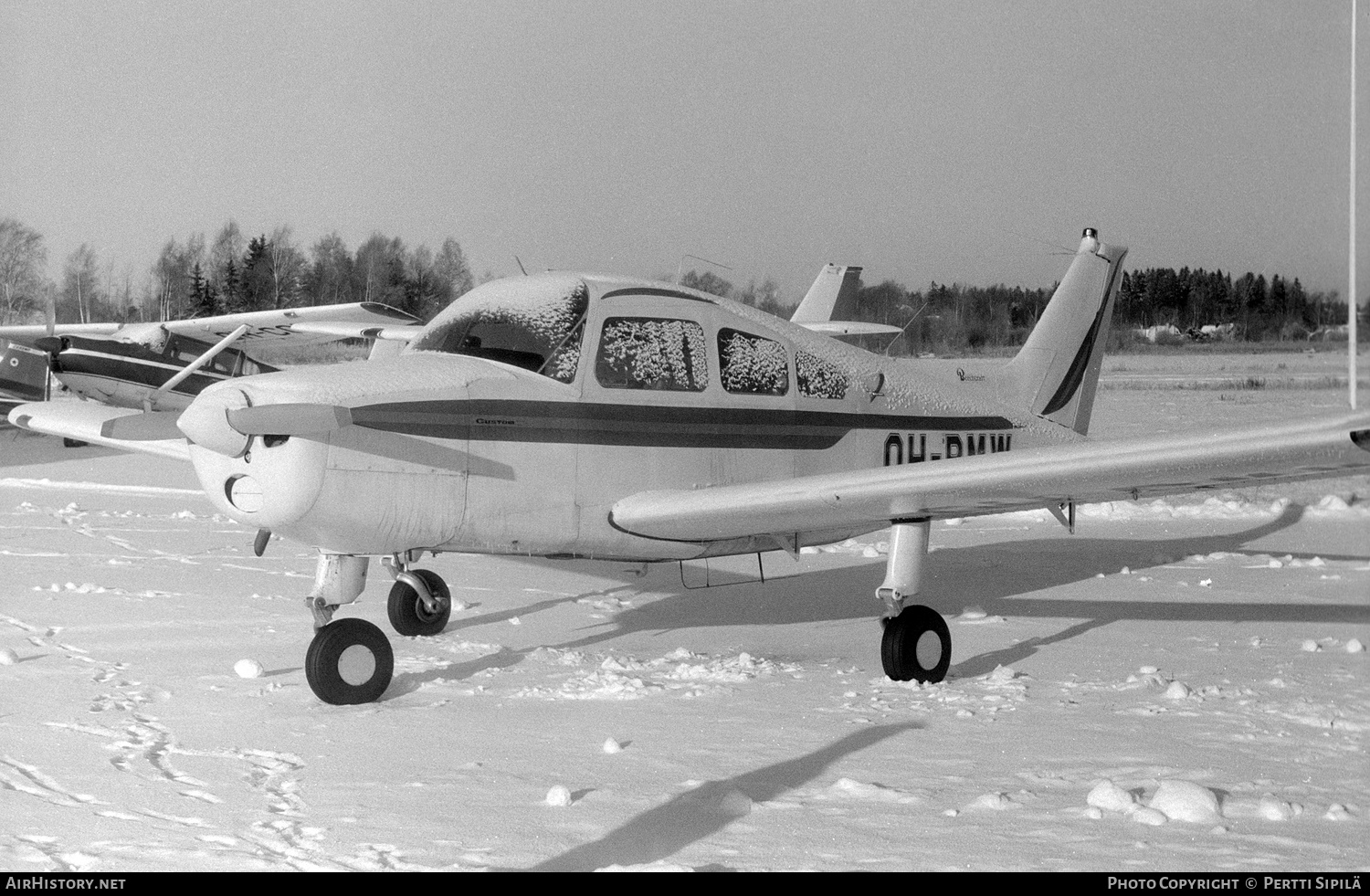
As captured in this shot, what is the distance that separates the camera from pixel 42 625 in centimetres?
661

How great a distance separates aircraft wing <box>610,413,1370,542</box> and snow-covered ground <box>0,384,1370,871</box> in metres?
0.74

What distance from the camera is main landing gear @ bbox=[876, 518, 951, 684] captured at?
5.76 m

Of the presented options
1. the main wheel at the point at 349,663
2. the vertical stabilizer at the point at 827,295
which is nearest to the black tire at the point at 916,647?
the main wheel at the point at 349,663

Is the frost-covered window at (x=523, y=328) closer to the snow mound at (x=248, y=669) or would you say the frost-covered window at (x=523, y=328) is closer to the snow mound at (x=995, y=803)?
the snow mound at (x=248, y=669)

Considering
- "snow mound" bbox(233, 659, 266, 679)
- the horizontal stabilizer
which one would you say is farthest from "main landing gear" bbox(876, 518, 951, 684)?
the horizontal stabilizer

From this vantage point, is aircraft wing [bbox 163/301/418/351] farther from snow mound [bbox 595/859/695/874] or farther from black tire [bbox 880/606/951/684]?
snow mound [bbox 595/859/695/874]

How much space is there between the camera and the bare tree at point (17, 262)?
42.1 m

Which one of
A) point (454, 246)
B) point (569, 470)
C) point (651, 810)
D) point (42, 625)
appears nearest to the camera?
point (651, 810)

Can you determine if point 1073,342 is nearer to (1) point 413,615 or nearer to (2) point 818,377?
(2) point 818,377

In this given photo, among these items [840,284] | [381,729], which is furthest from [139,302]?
[381,729]

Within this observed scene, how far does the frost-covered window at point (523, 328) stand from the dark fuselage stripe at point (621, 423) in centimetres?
24

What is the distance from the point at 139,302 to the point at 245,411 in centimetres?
4228

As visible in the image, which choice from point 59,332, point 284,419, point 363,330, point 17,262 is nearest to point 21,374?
point 59,332
